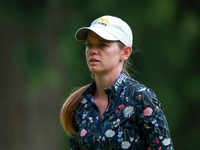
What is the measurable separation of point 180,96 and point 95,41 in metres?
4.03

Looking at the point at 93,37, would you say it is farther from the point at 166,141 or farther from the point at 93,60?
the point at 166,141

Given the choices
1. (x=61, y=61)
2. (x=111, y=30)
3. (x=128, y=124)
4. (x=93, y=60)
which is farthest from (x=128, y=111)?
(x=61, y=61)

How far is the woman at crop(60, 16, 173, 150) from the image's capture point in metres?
1.84

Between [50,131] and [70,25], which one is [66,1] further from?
[50,131]

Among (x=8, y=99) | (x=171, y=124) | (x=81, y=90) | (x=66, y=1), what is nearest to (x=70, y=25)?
(x=66, y=1)

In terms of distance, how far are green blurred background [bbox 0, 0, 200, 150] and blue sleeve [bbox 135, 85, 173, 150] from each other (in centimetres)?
381

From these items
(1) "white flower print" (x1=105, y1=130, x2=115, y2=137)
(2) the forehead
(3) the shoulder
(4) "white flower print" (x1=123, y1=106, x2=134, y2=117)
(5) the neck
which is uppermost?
(2) the forehead

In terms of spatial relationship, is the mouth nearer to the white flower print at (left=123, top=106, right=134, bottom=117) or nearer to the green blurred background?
the white flower print at (left=123, top=106, right=134, bottom=117)

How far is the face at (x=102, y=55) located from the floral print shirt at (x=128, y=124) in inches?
4.8

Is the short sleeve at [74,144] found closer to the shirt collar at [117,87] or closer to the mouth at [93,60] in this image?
the shirt collar at [117,87]

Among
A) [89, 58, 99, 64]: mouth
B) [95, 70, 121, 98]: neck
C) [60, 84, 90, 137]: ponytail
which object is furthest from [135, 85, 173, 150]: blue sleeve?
[60, 84, 90, 137]: ponytail

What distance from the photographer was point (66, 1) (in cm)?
587

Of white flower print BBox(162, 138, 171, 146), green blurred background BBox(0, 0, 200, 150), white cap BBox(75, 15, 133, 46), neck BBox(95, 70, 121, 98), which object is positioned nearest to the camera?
white flower print BBox(162, 138, 171, 146)

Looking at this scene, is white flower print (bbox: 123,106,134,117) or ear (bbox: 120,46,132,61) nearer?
white flower print (bbox: 123,106,134,117)
